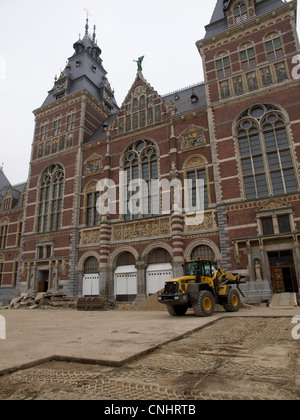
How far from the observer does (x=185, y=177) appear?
72.1ft

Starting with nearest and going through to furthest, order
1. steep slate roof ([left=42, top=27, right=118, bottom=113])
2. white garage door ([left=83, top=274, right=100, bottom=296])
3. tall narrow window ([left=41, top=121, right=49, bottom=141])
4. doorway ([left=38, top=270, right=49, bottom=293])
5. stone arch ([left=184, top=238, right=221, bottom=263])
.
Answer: stone arch ([left=184, top=238, right=221, bottom=263])
white garage door ([left=83, top=274, right=100, bottom=296])
doorway ([left=38, top=270, right=49, bottom=293])
tall narrow window ([left=41, top=121, right=49, bottom=141])
steep slate roof ([left=42, top=27, right=118, bottom=113])

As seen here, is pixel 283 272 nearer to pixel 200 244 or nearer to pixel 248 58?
pixel 200 244

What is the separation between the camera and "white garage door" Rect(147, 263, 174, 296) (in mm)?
20984

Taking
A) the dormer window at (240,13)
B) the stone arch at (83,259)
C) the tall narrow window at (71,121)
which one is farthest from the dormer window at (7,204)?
the dormer window at (240,13)

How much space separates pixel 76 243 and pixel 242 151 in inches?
665

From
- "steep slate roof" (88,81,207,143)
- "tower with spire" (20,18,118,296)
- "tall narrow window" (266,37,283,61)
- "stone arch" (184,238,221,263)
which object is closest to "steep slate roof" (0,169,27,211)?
"tower with spire" (20,18,118,296)

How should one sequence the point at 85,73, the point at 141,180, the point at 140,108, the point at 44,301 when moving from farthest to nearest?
1. the point at 85,73
2. the point at 140,108
3. the point at 141,180
4. the point at 44,301

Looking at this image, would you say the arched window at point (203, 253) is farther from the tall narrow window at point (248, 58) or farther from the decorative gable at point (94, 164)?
the tall narrow window at point (248, 58)

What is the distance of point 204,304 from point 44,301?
14.8 m

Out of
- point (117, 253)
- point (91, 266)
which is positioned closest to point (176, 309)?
point (117, 253)

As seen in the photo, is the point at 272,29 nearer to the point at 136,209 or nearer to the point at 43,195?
the point at 136,209

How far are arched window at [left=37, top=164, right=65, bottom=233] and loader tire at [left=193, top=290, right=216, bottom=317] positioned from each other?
19421 millimetres

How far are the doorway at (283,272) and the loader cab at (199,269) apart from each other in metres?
6.85

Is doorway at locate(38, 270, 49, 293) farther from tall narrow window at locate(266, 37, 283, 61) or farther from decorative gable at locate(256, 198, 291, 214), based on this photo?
tall narrow window at locate(266, 37, 283, 61)
